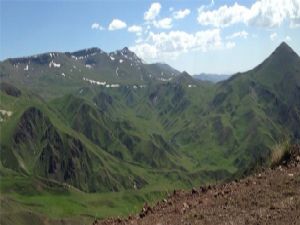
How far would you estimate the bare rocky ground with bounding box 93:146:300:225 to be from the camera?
1175 cm

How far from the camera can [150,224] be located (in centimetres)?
1273

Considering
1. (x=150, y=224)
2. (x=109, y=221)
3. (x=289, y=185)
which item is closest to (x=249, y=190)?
(x=289, y=185)

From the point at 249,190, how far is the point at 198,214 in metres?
2.10

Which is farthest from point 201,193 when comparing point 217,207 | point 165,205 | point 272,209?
point 272,209

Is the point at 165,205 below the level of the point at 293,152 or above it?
below

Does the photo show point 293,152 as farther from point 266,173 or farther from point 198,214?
point 198,214

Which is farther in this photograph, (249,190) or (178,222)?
(249,190)

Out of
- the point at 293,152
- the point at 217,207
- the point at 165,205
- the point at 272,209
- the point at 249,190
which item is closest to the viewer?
the point at 272,209

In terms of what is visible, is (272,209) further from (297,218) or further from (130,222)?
(130,222)

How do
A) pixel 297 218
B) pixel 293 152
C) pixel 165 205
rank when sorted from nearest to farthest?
pixel 297 218
pixel 165 205
pixel 293 152

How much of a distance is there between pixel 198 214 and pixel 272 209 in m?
1.81

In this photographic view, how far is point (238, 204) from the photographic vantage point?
13008 millimetres

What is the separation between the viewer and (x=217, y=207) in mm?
13008

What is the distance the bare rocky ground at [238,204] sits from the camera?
11.8 meters
